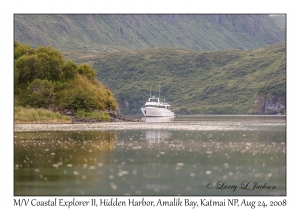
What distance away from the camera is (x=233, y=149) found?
4078cm

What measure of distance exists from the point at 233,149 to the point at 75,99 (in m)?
55.0

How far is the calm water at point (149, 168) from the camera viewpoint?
25.7 m

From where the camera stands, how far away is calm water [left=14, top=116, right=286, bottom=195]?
25703 mm

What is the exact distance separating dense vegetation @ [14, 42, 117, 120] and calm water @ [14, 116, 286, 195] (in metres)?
45.9

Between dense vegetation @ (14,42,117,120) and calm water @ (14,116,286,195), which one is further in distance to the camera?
dense vegetation @ (14,42,117,120)

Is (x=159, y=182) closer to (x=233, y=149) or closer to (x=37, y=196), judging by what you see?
(x=37, y=196)

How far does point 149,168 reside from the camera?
3128 centimetres

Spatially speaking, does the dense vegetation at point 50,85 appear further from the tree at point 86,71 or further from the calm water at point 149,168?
the calm water at point 149,168

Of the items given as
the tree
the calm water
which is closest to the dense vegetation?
the tree

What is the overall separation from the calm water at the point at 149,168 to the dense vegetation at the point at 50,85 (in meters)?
45.9

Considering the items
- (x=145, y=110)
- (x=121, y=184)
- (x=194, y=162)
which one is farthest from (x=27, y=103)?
(x=145, y=110)

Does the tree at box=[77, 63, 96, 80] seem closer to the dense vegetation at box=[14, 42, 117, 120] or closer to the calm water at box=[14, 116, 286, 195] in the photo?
the dense vegetation at box=[14, 42, 117, 120]

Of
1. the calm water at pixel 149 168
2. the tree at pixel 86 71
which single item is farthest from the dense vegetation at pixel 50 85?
the calm water at pixel 149 168

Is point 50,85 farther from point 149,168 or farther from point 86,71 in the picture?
point 149,168
